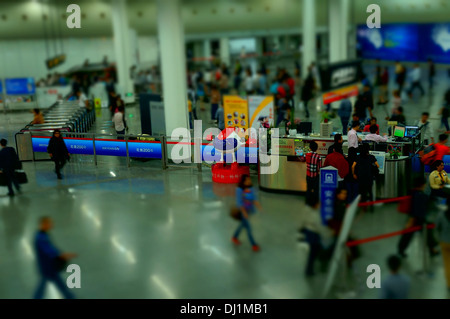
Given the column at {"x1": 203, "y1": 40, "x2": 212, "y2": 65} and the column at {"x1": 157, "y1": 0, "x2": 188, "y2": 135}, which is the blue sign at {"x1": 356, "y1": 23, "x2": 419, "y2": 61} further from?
the column at {"x1": 157, "y1": 0, "x2": 188, "y2": 135}

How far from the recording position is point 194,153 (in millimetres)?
12852

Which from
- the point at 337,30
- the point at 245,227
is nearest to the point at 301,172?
the point at 245,227

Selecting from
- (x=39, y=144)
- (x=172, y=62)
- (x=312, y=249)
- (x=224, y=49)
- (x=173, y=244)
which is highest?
(x=224, y=49)

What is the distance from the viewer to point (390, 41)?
34.0 meters

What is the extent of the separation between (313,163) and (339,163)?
0.48 m

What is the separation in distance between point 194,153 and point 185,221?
3.63 m

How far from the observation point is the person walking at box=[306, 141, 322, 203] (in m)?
10.1

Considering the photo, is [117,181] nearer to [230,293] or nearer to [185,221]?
[185,221]

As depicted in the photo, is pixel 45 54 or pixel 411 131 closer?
pixel 411 131

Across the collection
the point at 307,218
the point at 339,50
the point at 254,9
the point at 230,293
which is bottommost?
the point at 230,293

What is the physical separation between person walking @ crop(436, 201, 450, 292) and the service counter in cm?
320

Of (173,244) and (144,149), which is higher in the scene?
(144,149)

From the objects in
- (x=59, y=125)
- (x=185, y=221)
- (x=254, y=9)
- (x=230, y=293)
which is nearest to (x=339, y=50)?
(x=254, y=9)

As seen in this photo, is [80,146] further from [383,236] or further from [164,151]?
[383,236]
